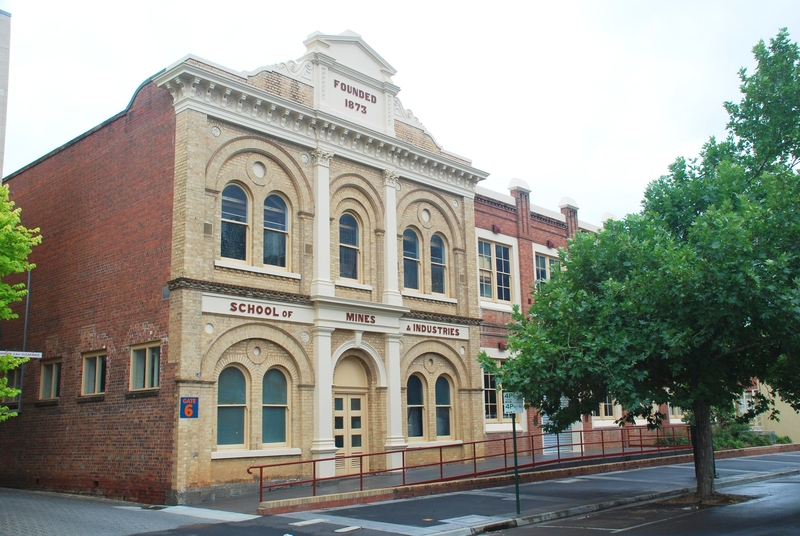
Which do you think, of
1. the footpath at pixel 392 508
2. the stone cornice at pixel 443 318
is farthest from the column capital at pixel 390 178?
the footpath at pixel 392 508

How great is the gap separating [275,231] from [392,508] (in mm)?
8172

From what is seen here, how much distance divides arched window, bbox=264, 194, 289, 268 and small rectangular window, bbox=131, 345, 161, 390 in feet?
12.0

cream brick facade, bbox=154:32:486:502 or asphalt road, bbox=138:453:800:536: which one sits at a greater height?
cream brick facade, bbox=154:32:486:502

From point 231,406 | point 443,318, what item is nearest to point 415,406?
point 443,318

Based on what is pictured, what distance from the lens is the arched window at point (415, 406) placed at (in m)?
23.7

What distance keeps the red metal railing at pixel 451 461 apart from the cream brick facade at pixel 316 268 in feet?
0.94

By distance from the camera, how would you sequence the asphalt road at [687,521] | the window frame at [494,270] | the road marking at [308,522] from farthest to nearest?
the window frame at [494,270] < the road marking at [308,522] < the asphalt road at [687,521]

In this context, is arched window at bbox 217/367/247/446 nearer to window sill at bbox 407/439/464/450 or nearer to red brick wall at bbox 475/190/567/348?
window sill at bbox 407/439/464/450

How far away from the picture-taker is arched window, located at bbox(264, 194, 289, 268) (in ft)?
67.4

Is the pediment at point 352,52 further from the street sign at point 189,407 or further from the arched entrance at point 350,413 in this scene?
the street sign at point 189,407

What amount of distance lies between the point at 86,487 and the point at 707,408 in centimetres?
1541

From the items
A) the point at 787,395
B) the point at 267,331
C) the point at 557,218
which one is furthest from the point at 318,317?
the point at 557,218

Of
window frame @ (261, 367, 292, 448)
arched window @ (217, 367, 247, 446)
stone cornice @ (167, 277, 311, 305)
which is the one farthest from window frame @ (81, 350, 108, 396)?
window frame @ (261, 367, 292, 448)

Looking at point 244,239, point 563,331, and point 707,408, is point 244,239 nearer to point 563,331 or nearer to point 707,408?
point 563,331
